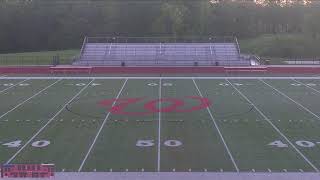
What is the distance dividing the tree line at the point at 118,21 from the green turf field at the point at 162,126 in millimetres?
27629

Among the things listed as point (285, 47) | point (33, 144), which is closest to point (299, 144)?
point (33, 144)

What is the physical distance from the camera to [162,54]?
Result: 37688 millimetres

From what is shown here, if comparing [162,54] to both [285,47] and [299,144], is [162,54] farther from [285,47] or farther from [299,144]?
[299,144]

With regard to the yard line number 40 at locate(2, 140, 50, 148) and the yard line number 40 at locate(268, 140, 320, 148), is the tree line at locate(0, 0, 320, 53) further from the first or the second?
the yard line number 40 at locate(2, 140, 50, 148)

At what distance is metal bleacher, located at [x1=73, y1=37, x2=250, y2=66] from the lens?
35969 millimetres

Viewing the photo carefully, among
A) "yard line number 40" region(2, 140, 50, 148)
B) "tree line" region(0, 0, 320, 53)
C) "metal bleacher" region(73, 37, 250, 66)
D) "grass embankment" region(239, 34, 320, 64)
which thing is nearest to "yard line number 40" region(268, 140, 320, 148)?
"yard line number 40" region(2, 140, 50, 148)

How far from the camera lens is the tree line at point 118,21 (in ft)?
173

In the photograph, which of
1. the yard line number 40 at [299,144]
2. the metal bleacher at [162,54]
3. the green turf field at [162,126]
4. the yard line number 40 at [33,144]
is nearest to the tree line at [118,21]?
the metal bleacher at [162,54]

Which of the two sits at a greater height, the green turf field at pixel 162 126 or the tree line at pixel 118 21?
the tree line at pixel 118 21

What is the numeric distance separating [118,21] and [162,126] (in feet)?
132

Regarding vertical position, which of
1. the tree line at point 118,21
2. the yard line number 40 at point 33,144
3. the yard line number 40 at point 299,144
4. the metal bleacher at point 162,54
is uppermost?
the tree line at point 118,21

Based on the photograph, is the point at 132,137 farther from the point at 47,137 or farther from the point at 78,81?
the point at 78,81

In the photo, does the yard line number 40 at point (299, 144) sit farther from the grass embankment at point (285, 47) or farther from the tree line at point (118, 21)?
the tree line at point (118, 21)

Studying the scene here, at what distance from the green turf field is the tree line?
90.6 feet
